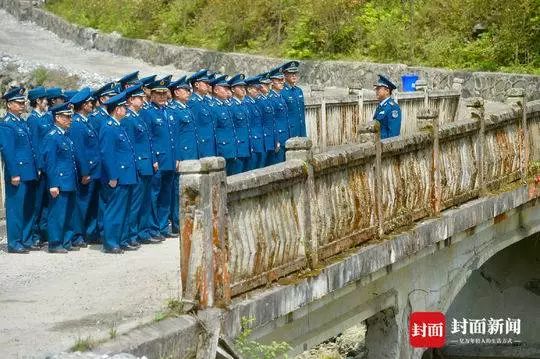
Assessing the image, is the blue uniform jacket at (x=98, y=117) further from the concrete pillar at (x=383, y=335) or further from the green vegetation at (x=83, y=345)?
the green vegetation at (x=83, y=345)

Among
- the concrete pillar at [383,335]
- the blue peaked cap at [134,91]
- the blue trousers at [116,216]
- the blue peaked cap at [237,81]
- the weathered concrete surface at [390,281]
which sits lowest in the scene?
the concrete pillar at [383,335]

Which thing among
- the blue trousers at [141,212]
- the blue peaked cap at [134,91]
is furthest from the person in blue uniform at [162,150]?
the blue peaked cap at [134,91]

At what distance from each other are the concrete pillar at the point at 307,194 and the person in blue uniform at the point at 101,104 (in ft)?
9.20

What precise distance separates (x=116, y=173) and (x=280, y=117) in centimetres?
420

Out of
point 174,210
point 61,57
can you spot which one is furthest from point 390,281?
point 61,57

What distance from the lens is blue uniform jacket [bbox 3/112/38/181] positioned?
10.3 metres

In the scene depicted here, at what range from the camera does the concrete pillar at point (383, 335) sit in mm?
10531

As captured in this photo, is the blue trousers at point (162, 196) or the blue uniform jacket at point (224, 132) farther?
the blue uniform jacket at point (224, 132)

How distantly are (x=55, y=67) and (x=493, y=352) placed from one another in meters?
20.7

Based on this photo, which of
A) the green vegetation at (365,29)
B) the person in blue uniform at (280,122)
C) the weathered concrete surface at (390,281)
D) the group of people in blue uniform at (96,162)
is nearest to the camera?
the weathered concrete surface at (390,281)

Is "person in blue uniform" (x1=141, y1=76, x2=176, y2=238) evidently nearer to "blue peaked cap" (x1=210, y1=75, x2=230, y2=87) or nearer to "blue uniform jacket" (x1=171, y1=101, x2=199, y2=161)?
"blue uniform jacket" (x1=171, y1=101, x2=199, y2=161)

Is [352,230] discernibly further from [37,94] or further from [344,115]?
[344,115]

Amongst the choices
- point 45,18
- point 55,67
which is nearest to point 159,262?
point 55,67

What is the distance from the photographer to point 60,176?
10320 mm
